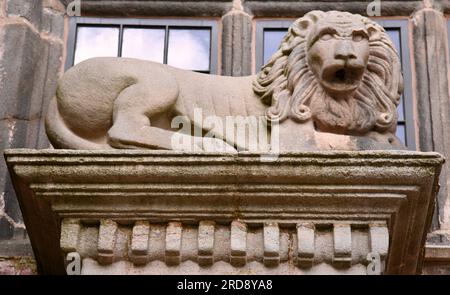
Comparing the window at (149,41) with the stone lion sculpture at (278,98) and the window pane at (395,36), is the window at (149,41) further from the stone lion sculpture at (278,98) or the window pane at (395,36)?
the stone lion sculpture at (278,98)

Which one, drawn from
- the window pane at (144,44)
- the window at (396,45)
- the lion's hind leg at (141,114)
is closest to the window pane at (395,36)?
the window at (396,45)

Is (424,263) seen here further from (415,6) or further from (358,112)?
(415,6)

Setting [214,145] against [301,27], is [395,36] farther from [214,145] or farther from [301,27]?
[214,145]

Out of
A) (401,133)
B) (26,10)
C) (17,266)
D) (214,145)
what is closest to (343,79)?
(214,145)

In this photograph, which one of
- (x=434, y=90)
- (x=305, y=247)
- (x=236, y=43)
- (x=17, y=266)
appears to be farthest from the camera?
(x=236, y=43)

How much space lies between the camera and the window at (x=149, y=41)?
23.2 ft

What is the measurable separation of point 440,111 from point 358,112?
4.49 feet

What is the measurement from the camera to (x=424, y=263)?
20.8ft

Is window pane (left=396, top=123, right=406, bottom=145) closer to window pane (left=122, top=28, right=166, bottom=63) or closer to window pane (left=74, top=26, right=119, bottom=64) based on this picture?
window pane (left=122, top=28, right=166, bottom=63)

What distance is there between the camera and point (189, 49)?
23.4 feet

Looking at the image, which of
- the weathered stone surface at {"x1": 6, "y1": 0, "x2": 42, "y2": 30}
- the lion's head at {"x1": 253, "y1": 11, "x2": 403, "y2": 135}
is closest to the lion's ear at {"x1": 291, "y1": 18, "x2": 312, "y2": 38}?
the lion's head at {"x1": 253, "y1": 11, "x2": 403, "y2": 135}

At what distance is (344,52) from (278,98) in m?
0.34

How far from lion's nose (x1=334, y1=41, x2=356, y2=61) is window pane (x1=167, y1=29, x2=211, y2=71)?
1554mm
